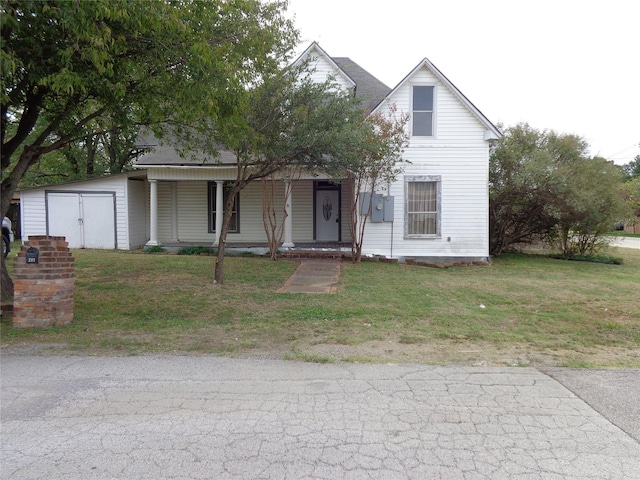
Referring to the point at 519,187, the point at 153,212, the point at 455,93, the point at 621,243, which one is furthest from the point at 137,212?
the point at 621,243

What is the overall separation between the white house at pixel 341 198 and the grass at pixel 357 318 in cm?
300

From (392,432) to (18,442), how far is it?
2.85m

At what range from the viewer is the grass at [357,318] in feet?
18.8

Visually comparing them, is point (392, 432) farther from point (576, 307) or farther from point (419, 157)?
point (419, 157)

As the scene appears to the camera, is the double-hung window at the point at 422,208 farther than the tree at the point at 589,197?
No

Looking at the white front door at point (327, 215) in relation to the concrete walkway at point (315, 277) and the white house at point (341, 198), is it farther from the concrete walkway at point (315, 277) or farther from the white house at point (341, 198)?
the concrete walkway at point (315, 277)

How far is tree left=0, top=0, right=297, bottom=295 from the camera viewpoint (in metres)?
5.54

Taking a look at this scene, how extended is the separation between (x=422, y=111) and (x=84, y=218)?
1228cm

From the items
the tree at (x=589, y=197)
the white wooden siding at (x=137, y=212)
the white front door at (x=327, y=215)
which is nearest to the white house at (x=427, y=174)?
the white wooden siding at (x=137, y=212)

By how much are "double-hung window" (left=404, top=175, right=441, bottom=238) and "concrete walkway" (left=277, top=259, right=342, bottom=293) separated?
2889mm

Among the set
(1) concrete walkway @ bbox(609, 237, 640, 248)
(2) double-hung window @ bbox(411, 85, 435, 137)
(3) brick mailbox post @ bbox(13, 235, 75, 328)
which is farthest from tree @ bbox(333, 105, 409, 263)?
(1) concrete walkway @ bbox(609, 237, 640, 248)

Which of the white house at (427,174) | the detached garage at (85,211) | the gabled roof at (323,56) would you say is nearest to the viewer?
the white house at (427,174)

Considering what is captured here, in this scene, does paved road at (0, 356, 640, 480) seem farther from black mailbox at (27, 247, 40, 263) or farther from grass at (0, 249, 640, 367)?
black mailbox at (27, 247, 40, 263)

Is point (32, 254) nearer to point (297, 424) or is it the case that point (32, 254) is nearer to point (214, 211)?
point (297, 424)
